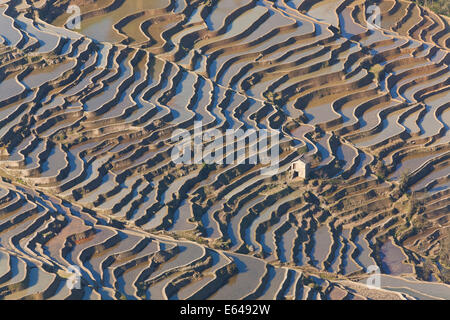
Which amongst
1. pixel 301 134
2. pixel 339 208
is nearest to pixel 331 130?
pixel 301 134

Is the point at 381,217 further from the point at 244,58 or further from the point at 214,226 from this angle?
the point at 244,58
